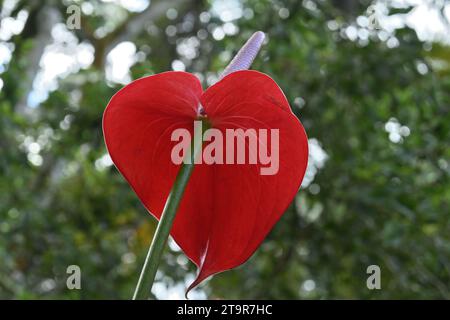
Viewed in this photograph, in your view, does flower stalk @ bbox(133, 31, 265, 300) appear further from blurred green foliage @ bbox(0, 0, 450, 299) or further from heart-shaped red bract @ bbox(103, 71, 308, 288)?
blurred green foliage @ bbox(0, 0, 450, 299)

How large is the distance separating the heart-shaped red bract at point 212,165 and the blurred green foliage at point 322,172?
0.75m

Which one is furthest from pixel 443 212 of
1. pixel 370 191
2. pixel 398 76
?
pixel 398 76

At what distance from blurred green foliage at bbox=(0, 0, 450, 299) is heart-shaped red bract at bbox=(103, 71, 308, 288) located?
0.75 metres

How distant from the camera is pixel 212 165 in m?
0.32

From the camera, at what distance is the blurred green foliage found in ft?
3.70

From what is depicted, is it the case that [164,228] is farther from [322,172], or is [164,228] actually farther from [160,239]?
[322,172]

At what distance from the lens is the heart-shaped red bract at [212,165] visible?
281 mm

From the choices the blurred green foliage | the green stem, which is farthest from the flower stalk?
the blurred green foliage

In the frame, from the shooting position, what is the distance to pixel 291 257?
1.43 metres

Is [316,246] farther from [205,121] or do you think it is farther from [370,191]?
[205,121]

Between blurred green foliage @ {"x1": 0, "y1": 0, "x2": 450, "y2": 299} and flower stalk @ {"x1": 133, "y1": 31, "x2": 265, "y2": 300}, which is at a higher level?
flower stalk @ {"x1": 133, "y1": 31, "x2": 265, "y2": 300}

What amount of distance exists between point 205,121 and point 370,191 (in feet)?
2.89

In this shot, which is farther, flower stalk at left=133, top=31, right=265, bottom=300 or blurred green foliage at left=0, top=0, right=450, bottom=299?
blurred green foliage at left=0, top=0, right=450, bottom=299

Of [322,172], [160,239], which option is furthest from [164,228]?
[322,172]
